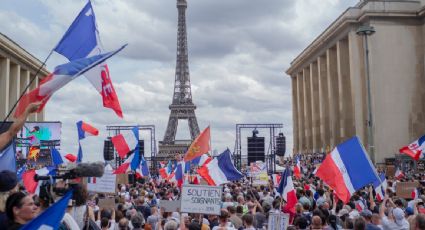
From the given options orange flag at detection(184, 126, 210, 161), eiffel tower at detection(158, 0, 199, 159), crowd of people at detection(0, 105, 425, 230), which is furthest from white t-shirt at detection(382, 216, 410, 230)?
eiffel tower at detection(158, 0, 199, 159)

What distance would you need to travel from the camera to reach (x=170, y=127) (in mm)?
96125

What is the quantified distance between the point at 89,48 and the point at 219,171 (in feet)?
31.0

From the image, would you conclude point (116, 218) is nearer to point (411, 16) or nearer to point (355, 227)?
point (355, 227)

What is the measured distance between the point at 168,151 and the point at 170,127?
189 inches

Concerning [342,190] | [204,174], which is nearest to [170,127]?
[204,174]

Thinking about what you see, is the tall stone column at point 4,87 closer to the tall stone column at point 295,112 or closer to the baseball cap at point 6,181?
the tall stone column at point 295,112

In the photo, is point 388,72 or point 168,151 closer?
point 388,72

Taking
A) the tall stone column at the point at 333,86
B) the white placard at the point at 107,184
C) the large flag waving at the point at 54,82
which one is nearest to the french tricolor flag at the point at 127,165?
the white placard at the point at 107,184

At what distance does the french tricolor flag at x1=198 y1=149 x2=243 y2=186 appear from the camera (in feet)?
55.4

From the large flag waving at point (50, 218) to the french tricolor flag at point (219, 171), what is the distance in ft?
42.3

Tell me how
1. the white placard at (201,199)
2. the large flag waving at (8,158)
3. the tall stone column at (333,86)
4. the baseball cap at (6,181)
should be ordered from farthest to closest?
the tall stone column at (333,86)
the white placard at (201,199)
the large flag waving at (8,158)
the baseball cap at (6,181)

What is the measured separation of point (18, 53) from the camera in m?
63.1

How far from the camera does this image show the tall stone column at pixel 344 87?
56.4 meters

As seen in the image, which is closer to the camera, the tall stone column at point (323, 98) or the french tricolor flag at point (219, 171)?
the french tricolor flag at point (219, 171)
